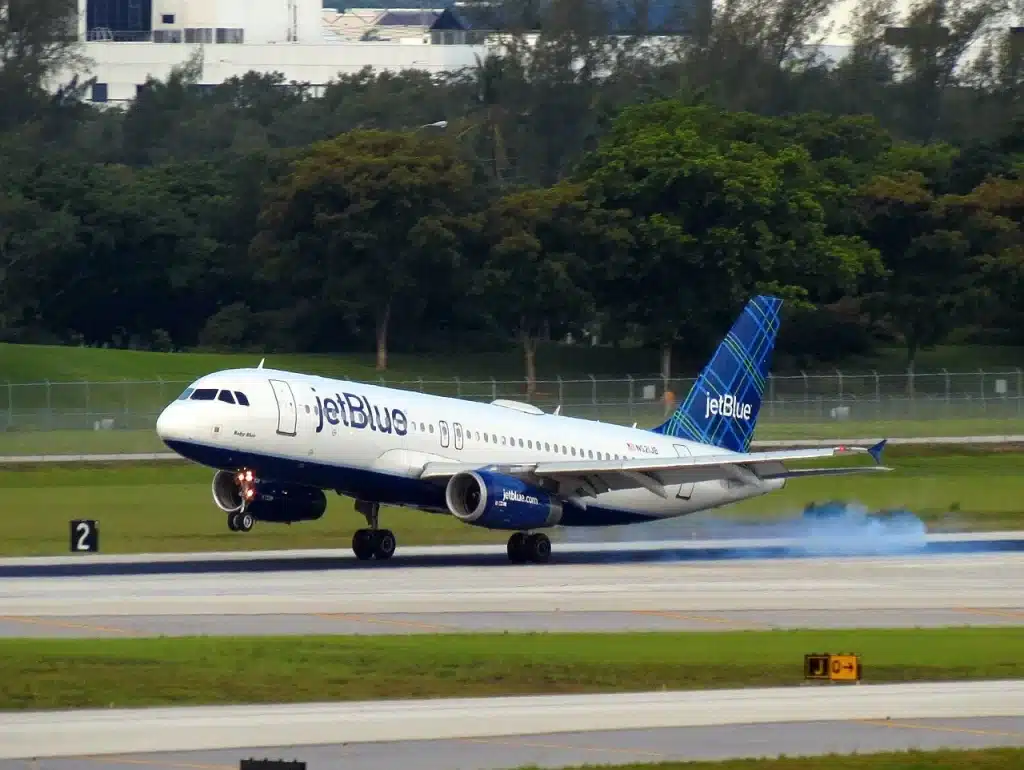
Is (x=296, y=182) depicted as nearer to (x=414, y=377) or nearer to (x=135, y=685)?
(x=414, y=377)

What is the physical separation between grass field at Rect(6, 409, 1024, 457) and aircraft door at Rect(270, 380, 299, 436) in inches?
1427

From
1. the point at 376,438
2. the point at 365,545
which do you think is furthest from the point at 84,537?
the point at 376,438

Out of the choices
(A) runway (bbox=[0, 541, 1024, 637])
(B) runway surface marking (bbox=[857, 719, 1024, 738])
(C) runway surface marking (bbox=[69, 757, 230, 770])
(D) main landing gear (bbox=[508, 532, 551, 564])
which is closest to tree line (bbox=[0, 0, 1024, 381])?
(D) main landing gear (bbox=[508, 532, 551, 564])

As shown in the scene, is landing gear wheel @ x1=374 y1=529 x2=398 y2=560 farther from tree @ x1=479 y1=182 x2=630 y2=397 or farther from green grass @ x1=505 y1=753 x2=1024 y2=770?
tree @ x1=479 y1=182 x2=630 y2=397

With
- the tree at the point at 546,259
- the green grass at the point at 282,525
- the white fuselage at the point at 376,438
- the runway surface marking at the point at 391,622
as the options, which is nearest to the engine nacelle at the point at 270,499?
the white fuselage at the point at 376,438

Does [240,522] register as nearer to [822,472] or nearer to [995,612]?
[822,472]

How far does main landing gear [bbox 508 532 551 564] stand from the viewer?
153 ft

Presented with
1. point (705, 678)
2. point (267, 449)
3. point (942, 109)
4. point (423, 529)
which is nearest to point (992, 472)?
point (423, 529)

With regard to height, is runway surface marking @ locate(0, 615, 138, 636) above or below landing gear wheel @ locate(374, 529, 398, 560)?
above

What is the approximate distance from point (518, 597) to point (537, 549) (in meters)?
9.61

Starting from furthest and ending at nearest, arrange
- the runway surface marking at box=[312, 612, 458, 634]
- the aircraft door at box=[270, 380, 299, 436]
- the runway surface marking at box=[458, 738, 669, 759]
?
the aircraft door at box=[270, 380, 299, 436] < the runway surface marking at box=[312, 612, 458, 634] < the runway surface marking at box=[458, 738, 669, 759]

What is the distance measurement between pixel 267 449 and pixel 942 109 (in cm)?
11320

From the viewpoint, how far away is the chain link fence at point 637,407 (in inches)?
3282

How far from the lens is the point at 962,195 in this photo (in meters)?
120
